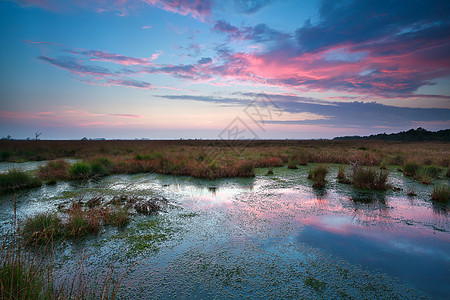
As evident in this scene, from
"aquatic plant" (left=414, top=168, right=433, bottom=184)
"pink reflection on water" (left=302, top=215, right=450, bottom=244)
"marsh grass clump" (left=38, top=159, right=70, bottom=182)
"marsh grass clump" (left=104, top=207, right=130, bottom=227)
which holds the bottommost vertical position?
"pink reflection on water" (left=302, top=215, right=450, bottom=244)

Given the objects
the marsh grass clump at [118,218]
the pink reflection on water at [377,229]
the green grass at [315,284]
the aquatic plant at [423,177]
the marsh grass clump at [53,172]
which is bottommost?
the green grass at [315,284]

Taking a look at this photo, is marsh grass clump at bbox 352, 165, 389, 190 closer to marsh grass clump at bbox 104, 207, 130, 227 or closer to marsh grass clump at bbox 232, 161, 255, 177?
marsh grass clump at bbox 232, 161, 255, 177

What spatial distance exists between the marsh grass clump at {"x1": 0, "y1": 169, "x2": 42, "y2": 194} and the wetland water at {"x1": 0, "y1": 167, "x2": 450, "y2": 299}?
876mm

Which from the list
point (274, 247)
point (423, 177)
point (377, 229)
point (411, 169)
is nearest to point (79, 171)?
point (274, 247)

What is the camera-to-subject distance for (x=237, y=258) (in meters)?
3.79

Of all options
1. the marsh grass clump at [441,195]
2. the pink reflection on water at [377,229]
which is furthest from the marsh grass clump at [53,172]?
the marsh grass clump at [441,195]

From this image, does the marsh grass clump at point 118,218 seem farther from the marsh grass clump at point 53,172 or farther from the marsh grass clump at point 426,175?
the marsh grass clump at point 426,175

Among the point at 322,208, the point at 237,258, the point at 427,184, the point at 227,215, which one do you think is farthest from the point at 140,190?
the point at 427,184

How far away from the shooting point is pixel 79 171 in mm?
10422

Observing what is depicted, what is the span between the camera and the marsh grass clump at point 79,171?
33.4 ft

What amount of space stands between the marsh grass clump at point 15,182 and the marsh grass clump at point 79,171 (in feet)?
Answer: 4.76

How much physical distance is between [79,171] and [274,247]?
9.88 metres

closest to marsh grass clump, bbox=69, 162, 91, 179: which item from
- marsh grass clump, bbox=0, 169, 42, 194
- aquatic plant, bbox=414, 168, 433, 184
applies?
marsh grass clump, bbox=0, 169, 42, 194

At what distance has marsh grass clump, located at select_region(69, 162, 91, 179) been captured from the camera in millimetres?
Answer: 10167
